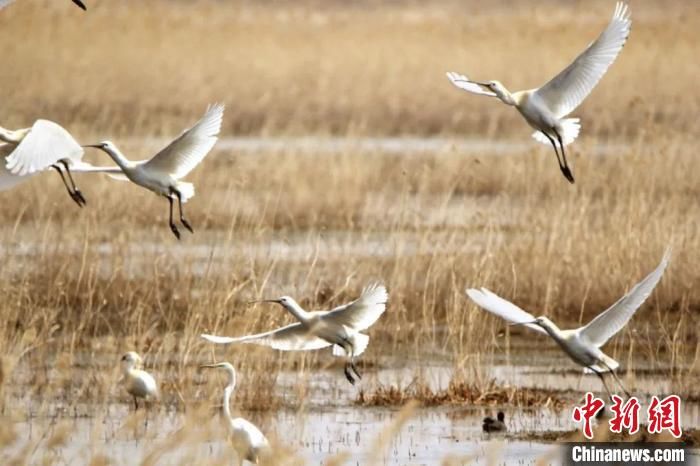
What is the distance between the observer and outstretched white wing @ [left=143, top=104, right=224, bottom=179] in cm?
842

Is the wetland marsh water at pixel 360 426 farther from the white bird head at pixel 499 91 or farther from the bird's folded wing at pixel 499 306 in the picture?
the white bird head at pixel 499 91

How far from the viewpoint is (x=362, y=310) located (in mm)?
8586

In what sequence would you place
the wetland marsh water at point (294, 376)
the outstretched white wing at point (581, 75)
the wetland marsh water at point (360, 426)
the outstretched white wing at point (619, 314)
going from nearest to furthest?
the outstretched white wing at point (619, 314)
the outstretched white wing at point (581, 75)
the wetland marsh water at point (360, 426)
the wetland marsh water at point (294, 376)

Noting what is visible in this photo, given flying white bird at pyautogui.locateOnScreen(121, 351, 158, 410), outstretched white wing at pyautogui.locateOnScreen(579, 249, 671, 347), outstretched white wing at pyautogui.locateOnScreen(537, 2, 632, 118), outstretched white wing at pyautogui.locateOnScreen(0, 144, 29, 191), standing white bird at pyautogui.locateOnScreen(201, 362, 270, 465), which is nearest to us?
outstretched white wing at pyautogui.locateOnScreen(579, 249, 671, 347)

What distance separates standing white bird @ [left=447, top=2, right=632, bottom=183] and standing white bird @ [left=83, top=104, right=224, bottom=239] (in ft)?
4.04

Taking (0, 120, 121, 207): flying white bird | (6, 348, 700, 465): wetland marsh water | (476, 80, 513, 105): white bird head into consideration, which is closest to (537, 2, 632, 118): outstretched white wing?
(476, 80, 513, 105): white bird head

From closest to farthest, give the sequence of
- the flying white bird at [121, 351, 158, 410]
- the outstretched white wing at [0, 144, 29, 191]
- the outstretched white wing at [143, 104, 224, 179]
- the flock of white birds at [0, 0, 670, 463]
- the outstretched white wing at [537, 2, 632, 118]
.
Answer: the flock of white birds at [0, 0, 670, 463], the outstretched white wing at [143, 104, 224, 179], the outstretched white wing at [0, 144, 29, 191], the outstretched white wing at [537, 2, 632, 118], the flying white bird at [121, 351, 158, 410]

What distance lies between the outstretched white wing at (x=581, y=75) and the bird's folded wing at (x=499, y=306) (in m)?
1.09

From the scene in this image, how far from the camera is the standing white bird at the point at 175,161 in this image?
8.35 m

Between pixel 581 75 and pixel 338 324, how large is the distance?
1.81 metres

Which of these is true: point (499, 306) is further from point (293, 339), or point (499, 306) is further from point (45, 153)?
point (45, 153)

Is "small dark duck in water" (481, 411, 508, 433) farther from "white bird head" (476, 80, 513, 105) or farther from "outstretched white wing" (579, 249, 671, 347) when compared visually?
"white bird head" (476, 80, 513, 105)

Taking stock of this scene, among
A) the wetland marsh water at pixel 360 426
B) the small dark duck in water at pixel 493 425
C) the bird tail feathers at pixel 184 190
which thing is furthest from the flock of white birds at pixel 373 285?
the small dark duck in water at pixel 493 425

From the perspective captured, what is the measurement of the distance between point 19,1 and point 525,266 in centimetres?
2029
